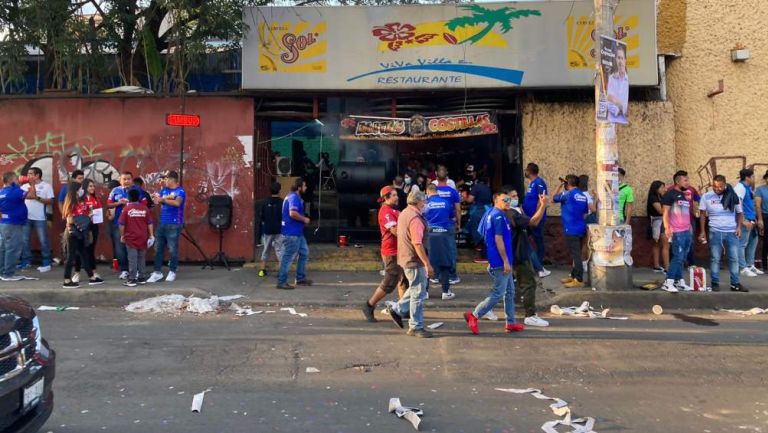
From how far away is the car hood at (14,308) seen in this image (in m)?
3.97

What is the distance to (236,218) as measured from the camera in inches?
482

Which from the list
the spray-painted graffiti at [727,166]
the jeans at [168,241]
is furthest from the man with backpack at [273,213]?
the spray-painted graffiti at [727,166]

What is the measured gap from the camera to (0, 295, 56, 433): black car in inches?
141

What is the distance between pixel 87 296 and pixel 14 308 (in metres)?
5.88

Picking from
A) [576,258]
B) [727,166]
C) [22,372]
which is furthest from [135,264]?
[727,166]

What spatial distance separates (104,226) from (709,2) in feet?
42.7

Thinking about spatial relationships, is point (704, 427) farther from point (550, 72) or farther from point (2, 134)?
point (2, 134)

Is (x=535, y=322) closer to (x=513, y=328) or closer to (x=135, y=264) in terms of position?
(x=513, y=328)

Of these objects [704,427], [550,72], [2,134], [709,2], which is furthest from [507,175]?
[2,134]

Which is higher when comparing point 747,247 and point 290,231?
point 290,231

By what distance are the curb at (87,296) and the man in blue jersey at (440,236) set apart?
11.9 ft

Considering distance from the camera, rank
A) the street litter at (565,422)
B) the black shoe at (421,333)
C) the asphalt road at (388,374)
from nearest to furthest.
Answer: the street litter at (565,422) → the asphalt road at (388,374) → the black shoe at (421,333)

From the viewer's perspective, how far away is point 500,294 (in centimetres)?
759

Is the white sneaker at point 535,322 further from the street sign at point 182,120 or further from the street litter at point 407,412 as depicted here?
the street sign at point 182,120
